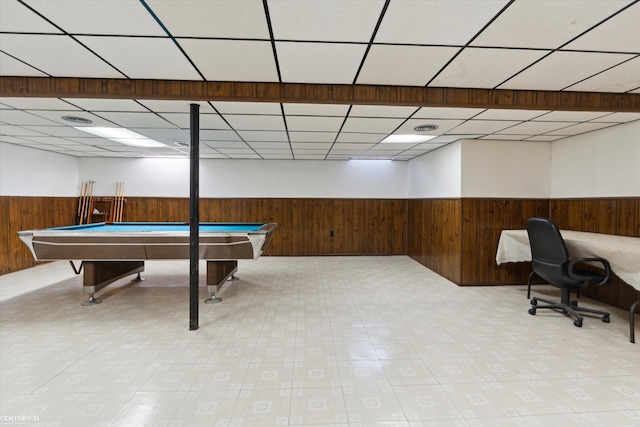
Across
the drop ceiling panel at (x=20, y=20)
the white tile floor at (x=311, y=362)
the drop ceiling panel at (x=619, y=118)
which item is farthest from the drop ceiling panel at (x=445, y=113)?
the drop ceiling panel at (x=20, y=20)

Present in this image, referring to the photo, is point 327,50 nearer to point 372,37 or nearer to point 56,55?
point 372,37

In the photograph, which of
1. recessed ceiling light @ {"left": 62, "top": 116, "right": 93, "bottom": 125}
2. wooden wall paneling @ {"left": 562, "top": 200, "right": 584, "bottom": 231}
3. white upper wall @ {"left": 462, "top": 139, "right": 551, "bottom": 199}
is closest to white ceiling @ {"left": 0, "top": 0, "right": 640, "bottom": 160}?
recessed ceiling light @ {"left": 62, "top": 116, "right": 93, "bottom": 125}

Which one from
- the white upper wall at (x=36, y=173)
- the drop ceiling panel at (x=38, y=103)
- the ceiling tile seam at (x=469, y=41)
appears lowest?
the white upper wall at (x=36, y=173)

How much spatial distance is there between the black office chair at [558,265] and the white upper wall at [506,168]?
154cm

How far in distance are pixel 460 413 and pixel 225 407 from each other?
153 cm

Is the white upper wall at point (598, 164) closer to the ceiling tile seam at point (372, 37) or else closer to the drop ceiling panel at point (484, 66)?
the drop ceiling panel at point (484, 66)

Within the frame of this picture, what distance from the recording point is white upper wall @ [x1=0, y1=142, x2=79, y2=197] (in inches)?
217

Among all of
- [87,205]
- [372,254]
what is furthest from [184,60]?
[87,205]

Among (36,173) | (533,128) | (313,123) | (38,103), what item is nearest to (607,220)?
(533,128)

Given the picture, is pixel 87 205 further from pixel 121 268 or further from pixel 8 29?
pixel 8 29

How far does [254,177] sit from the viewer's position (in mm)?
7441

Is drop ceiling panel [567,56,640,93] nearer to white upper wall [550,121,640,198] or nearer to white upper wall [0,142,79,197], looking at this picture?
white upper wall [550,121,640,198]

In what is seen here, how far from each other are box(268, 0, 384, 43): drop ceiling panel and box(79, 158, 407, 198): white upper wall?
5.43m

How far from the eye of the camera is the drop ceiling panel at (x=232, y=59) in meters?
2.17
